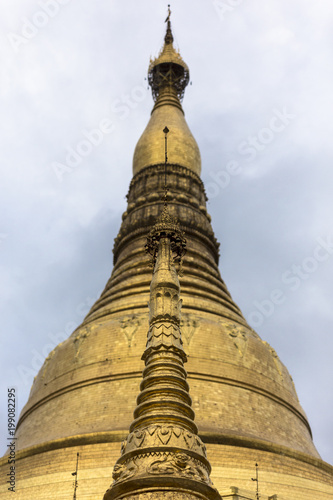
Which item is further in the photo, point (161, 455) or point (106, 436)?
point (106, 436)

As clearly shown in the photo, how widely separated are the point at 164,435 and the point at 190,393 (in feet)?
34.7

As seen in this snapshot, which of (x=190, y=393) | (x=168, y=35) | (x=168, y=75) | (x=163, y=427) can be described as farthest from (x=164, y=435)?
(x=168, y=35)

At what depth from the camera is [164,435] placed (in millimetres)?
6336

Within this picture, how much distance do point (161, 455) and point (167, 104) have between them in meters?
27.4

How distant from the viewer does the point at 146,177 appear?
89.6ft

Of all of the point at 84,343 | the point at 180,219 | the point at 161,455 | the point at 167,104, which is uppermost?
the point at 167,104

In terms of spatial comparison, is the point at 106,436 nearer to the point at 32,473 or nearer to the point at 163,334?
the point at 32,473

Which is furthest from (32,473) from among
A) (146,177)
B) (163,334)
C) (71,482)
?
(146,177)

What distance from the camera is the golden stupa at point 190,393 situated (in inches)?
574

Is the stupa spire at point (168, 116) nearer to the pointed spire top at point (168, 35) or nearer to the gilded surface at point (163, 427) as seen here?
the pointed spire top at point (168, 35)

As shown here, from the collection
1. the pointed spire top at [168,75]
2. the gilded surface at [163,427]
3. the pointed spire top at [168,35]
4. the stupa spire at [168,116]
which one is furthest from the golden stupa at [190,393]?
the pointed spire top at [168,35]

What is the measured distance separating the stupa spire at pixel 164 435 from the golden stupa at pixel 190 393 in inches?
28.8

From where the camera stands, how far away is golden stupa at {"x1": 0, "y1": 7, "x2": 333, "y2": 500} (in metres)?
14.6

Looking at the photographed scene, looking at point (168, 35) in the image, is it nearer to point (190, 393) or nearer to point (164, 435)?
point (190, 393)
